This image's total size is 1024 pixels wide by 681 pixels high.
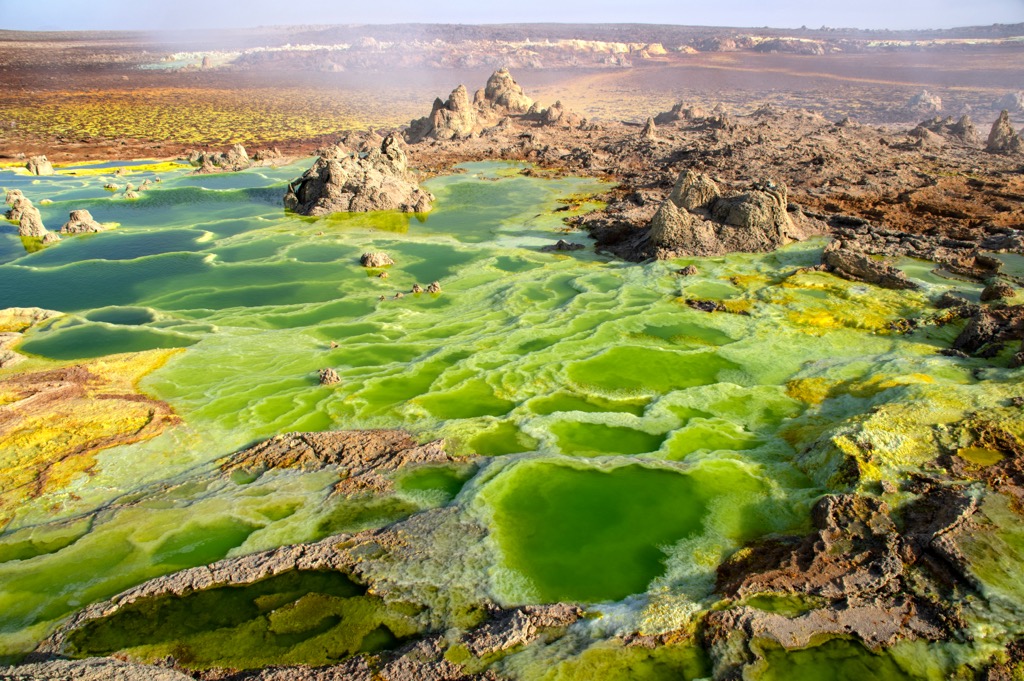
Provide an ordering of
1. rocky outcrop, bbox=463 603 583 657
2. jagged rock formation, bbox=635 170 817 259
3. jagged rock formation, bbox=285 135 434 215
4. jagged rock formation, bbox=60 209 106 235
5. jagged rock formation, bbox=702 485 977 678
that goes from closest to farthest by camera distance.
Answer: jagged rock formation, bbox=702 485 977 678
rocky outcrop, bbox=463 603 583 657
jagged rock formation, bbox=635 170 817 259
jagged rock formation, bbox=60 209 106 235
jagged rock formation, bbox=285 135 434 215

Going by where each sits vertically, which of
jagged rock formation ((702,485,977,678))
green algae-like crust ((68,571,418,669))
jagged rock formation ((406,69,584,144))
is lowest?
green algae-like crust ((68,571,418,669))

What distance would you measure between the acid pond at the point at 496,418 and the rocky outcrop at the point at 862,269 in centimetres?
39

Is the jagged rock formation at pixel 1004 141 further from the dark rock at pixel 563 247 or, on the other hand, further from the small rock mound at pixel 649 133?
the dark rock at pixel 563 247

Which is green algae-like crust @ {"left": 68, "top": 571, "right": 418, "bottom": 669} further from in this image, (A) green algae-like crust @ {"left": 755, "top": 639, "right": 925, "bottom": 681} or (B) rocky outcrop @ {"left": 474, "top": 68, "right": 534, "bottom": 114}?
(B) rocky outcrop @ {"left": 474, "top": 68, "right": 534, "bottom": 114}

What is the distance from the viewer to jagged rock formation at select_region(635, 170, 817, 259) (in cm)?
1614

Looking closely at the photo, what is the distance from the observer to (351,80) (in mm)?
89250

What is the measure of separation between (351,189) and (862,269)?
666 inches

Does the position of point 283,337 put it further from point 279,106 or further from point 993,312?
point 279,106

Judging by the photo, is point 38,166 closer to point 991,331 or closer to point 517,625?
point 517,625

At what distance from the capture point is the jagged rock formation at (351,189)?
22109mm

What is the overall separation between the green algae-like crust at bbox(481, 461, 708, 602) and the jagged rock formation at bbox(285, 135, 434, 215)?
16577mm

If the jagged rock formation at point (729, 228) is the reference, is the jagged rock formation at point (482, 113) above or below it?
above

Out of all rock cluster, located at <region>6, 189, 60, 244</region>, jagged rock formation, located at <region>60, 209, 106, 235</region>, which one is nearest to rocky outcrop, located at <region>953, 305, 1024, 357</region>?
jagged rock formation, located at <region>60, 209, 106, 235</region>

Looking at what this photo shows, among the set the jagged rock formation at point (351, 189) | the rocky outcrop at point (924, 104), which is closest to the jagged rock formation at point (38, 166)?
the jagged rock formation at point (351, 189)
